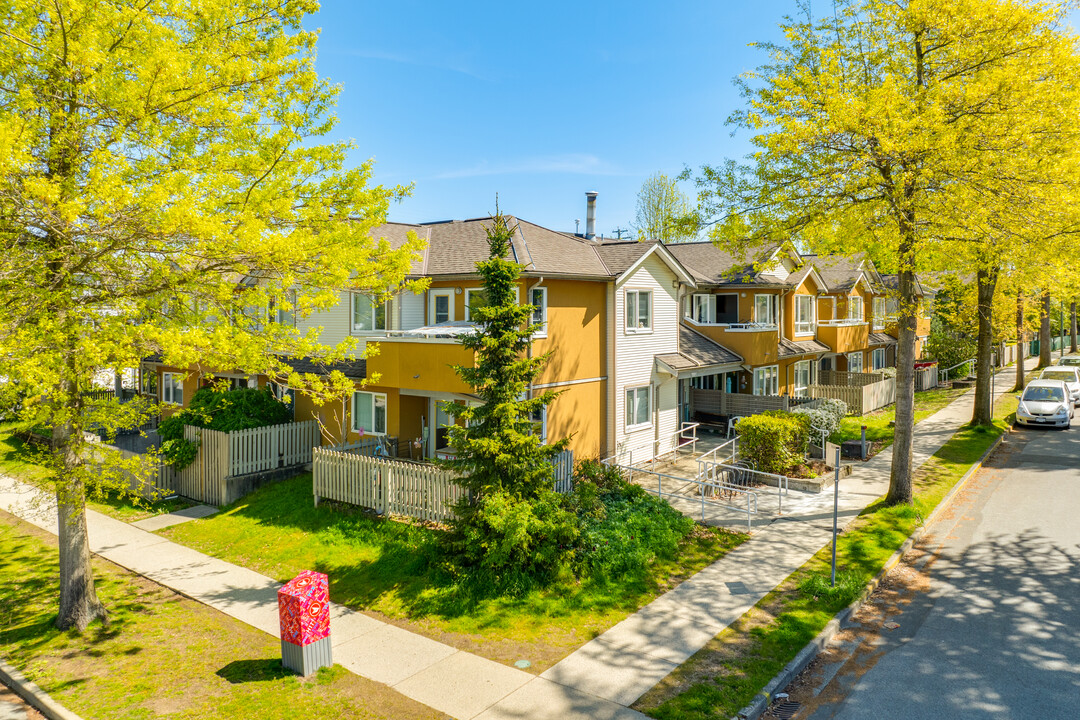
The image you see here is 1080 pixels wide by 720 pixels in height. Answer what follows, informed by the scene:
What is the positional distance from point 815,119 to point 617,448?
35.4 feet

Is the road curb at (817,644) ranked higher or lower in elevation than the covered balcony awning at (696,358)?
lower

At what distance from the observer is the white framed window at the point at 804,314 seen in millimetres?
31872

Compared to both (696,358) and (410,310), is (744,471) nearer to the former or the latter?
(696,358)

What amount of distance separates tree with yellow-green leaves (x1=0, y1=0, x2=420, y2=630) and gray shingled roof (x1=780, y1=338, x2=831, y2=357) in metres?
22.6

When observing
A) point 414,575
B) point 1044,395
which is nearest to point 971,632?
point 414,575

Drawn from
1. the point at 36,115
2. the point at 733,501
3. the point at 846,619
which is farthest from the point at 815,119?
the point at 36,115

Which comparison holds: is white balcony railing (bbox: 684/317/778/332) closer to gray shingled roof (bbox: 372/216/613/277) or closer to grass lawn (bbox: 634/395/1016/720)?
gray shingled roof (bbox: 372/216/613/277)

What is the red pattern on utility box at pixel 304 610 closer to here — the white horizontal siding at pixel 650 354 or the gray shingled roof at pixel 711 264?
the white horizontal siding at pixel 650 354

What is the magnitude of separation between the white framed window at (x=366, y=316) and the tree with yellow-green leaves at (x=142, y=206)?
9.16 m

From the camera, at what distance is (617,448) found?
20.7 metres

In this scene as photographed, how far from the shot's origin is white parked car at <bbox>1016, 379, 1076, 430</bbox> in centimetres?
2655

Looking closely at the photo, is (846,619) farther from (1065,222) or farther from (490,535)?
(1065,222)

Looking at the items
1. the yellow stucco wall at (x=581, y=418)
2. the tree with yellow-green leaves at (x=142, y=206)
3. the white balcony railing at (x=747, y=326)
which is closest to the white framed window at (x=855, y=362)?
the white balcony railing at (x=747, y=326)

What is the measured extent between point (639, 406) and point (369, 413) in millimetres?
8820
